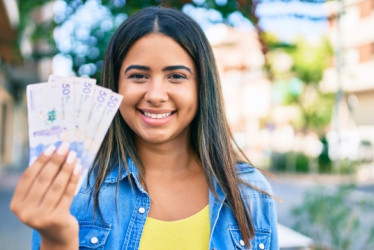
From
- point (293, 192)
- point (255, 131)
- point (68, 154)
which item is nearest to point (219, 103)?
point (68, 154)

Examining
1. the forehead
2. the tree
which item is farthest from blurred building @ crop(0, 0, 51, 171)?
the forehead

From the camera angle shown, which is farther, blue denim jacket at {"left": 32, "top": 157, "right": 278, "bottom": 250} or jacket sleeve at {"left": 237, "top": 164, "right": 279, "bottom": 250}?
jacket sleeve at {"left": 237, "top": 164, "right": 279, "bottom": 250}

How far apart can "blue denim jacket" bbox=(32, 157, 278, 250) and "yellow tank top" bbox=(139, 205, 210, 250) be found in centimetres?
3

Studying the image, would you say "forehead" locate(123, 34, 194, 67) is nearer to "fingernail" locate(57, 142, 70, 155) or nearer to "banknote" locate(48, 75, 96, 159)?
"banknote" locate(48, 75, 96, 159)

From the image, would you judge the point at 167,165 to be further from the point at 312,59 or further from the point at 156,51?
the point at 312,59

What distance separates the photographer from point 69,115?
4.05 feet

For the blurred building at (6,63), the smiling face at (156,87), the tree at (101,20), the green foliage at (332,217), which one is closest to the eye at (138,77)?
the smiling face at (156,87)

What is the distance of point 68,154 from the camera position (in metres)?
1.13

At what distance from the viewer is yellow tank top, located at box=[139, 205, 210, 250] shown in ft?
4.91

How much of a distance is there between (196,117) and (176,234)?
1.56ft

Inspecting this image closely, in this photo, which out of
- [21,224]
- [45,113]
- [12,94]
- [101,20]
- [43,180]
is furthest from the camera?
[12,94]

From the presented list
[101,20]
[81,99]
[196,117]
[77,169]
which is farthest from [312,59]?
[77,169]

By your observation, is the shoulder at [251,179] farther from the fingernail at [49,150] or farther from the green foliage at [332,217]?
the green foliage at [332,217]

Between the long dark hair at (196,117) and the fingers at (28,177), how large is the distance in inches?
17.0
